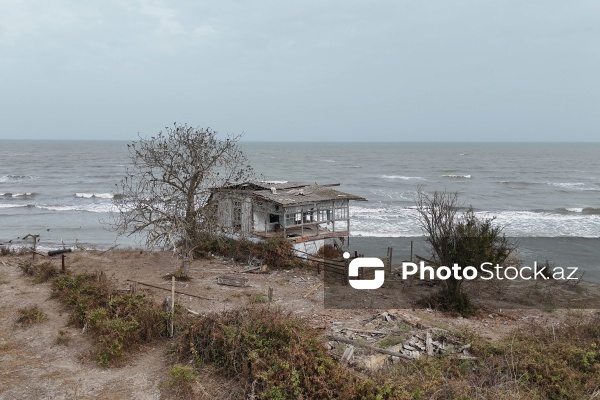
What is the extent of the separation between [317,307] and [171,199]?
26.2 feet

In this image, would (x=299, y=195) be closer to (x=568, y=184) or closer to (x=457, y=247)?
(x=457, y=247)

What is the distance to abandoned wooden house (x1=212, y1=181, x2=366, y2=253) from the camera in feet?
82.7

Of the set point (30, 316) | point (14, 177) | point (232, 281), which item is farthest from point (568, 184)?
point (14, 177)

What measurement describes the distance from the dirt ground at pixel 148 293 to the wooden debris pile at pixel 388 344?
0.62m

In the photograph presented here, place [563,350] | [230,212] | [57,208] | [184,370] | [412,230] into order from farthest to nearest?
[57,208]
[412,230]
[230,212]
[563,350]
[184,370]

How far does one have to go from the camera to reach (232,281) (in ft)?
62.6

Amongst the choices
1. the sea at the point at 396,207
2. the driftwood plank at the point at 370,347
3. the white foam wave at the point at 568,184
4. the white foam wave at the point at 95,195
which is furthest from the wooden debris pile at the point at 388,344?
Answer: the white foam wave at the point at 568,184

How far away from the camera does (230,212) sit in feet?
86.0

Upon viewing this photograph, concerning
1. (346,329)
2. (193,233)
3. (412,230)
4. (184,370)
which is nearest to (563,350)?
(346,329)

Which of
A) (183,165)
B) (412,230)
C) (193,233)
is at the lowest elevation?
(412,230)

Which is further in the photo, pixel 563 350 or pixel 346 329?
pixel 346 329

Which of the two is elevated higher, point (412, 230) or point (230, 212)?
point (230, 212)

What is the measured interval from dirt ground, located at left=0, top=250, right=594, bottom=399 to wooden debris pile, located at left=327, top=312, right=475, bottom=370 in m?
0.62

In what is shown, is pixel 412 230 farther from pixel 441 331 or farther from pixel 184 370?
pixel 184 370
